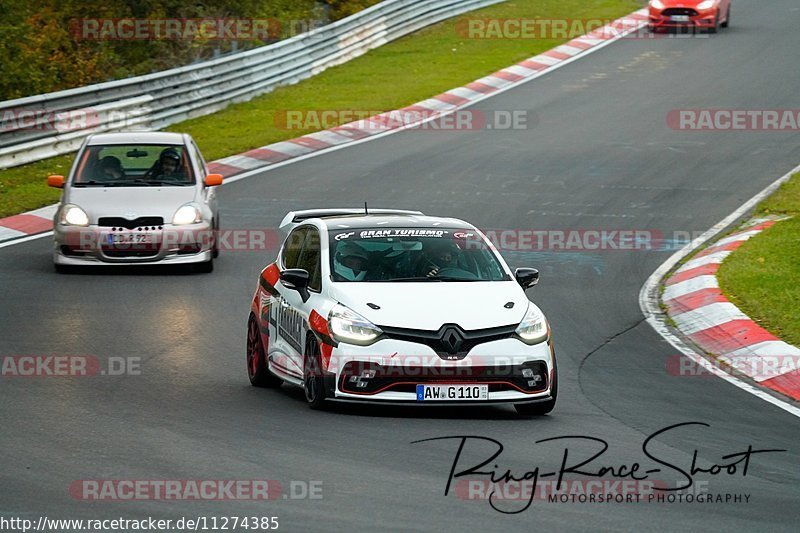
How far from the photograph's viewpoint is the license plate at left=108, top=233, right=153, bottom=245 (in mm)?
17141

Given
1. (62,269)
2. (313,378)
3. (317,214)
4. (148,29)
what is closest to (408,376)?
(313,378)

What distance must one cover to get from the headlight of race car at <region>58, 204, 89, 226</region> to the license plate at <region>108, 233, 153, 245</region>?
355mm

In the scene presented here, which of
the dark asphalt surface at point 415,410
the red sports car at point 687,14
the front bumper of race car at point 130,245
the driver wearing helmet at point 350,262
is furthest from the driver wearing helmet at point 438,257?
the red sports car at point 687,14

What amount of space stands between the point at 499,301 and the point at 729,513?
311 cm

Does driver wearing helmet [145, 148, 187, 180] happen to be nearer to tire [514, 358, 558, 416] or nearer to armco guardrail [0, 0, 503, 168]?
armco guardrail [0, 0, 503, 168]

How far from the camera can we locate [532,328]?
411 inches

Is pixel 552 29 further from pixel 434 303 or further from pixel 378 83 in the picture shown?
pixel 434 303

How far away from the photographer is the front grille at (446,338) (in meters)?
10.0

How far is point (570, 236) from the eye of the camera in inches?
755

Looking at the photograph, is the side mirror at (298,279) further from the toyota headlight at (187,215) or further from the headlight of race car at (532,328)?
the toyota headlight at (187,215)

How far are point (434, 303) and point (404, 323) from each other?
334 mm

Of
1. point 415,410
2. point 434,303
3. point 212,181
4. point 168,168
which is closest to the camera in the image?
point 434,303

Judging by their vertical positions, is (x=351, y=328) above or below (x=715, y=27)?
above

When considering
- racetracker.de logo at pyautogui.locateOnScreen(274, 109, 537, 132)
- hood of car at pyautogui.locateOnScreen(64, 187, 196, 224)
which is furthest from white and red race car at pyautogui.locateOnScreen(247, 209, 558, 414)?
racetracker.de logo at pyautogui.locateOnScreen(274, 109, 537, 132)
